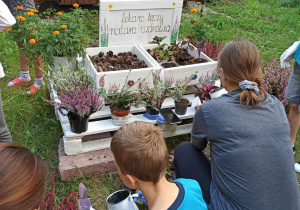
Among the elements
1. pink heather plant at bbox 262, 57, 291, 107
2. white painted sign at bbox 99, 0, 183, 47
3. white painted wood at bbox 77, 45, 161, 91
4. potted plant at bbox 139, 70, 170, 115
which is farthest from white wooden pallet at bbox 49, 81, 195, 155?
pink heather plant at bbox 262, 57, 291, 107

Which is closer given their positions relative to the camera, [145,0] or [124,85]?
[124,85]

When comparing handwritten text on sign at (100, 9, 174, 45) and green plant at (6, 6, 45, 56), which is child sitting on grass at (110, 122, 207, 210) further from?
green plant at (6, 6, 45, 56)

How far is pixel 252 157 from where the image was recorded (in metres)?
1.68

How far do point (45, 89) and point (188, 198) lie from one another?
2.36 meters

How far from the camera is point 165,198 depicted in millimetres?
1562

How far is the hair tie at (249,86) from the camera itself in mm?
1764

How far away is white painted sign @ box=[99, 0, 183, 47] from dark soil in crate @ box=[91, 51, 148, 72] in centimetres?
15

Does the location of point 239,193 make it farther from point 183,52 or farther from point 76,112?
point 183,52

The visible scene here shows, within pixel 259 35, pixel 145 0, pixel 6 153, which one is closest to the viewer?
pixel 6 153

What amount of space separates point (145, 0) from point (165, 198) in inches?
84.9

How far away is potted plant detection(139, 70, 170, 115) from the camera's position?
8.88ft

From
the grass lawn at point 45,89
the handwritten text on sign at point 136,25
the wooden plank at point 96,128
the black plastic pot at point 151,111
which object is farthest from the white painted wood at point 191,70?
the grass lawn at point 45,89

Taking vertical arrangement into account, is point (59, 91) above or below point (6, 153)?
below

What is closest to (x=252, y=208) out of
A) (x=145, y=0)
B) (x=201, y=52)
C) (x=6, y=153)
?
(x=6, y=153)
